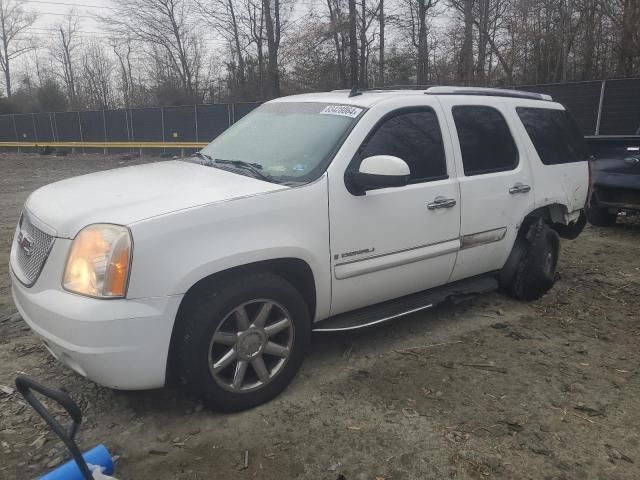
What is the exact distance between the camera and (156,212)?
258cm

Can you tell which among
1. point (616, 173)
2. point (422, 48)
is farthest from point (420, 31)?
point (616, 173)

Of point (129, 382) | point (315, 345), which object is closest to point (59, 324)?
point (129, 382)

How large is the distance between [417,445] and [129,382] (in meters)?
1.50

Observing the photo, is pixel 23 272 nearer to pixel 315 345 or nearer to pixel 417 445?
pixel 315 345

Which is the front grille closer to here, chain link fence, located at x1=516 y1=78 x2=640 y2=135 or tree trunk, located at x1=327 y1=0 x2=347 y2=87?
chain link fence, located at x1=516 y1=78 x2=640 y2=135

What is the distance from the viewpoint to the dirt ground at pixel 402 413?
2574 mm

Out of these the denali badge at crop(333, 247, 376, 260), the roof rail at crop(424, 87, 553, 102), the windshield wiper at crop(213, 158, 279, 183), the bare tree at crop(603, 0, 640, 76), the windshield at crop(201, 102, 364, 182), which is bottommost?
the denali badge at crop(333, 247, 376, 260)

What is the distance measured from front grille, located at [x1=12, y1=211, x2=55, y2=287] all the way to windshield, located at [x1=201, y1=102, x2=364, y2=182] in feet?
4.08

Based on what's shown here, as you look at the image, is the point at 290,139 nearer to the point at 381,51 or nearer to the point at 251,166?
the point at 251,166

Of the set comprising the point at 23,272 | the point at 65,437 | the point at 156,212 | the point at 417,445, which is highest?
the point at 156,212

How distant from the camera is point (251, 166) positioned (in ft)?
11.2

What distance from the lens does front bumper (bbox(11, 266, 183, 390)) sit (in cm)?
244

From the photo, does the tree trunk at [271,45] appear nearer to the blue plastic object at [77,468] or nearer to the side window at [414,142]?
the side window at [414,142]

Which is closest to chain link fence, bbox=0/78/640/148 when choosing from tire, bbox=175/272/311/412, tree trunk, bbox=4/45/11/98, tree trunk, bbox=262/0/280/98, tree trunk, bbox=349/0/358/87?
tree trunk, bbox=262/0/280/98
